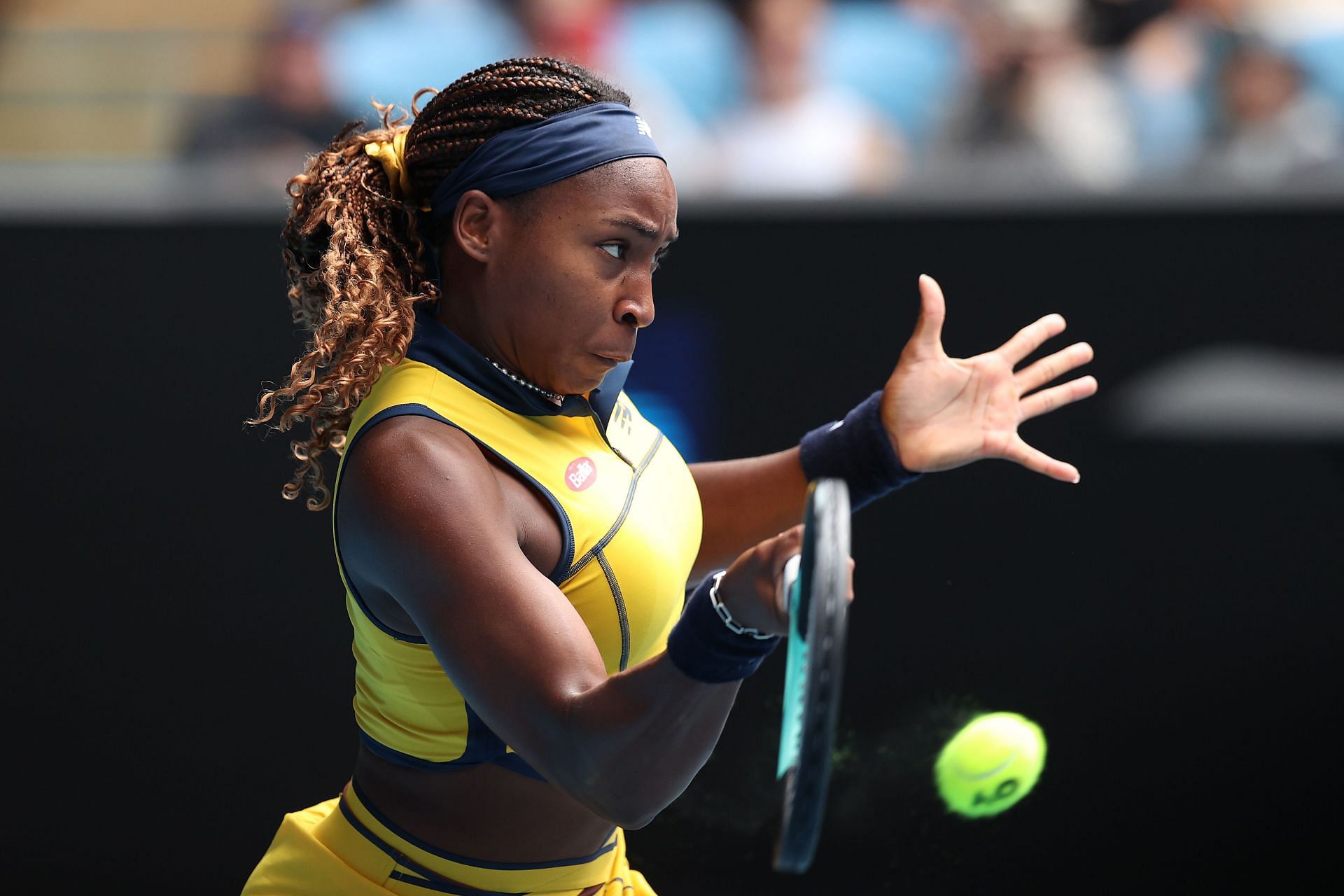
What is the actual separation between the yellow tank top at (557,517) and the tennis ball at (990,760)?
142cm

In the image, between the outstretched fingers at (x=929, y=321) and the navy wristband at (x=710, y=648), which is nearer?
the navy wristband at (x=710, y=648)

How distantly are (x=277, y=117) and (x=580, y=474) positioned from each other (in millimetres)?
2072

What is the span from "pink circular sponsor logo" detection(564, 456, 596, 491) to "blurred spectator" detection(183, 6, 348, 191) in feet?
5.50

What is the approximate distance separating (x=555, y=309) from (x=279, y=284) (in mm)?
1505

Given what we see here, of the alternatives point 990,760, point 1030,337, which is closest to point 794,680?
point 1030,337

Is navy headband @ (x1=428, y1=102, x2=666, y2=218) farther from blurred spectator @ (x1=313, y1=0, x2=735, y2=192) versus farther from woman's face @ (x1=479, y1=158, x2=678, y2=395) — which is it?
blurred spectator @ (x1=313, y1=0, x2=735, y2=192)

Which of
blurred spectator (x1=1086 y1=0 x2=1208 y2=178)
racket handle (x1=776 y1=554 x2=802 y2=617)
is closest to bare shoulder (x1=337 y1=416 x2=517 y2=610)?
racket handle (x1=776 y1=554 x2=802 y2=617)

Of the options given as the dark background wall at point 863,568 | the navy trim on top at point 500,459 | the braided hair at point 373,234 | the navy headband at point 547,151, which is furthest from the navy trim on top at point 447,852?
the dark background wall at point 863,568

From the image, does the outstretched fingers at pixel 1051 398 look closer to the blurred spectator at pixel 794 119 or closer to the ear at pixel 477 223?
the ear at pixel 477 223

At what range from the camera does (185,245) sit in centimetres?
308

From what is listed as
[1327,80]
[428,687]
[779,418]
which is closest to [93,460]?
[779,418]

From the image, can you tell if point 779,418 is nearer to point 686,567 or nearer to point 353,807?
point 686,567

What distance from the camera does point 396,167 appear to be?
191 centimetres

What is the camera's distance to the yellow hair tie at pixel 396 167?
6.24ft
